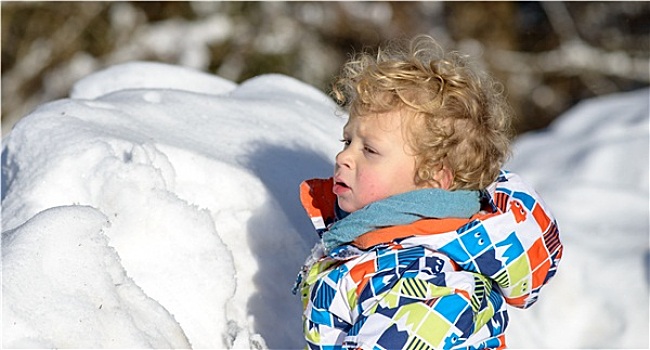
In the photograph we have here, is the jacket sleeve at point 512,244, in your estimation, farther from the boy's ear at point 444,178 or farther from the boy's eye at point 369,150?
the boy's eye at point 369,150

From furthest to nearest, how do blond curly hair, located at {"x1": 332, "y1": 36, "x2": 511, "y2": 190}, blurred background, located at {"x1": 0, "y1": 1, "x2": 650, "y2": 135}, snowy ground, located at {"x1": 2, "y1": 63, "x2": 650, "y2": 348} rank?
blurred background, located at {"x1": 0, "y1": 1, "x2": 650, "y2": 135}, blond curly hair, located at {"x1": 332, "y1": 36, "x2": 511, "y2": 190}, snowy ground, located at {"x1": 2, "y1": 63, "x2": 650, "y2": 348}

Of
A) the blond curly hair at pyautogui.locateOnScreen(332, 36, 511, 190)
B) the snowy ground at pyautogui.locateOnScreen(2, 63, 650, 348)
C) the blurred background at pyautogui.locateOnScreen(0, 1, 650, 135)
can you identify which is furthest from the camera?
the blurred background at pyautogui.locateOnScreen(0, 1, 650, 135)

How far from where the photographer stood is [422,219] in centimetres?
173

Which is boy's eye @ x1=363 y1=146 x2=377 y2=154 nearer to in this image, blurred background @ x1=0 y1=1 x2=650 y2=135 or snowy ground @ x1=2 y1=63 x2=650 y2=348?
snowy ground @ x1=2 y1=63 x2=650 y2=348

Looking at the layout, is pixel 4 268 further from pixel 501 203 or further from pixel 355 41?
pixel 355 41

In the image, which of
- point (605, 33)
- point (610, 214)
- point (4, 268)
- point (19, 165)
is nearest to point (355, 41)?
point (605, 33)

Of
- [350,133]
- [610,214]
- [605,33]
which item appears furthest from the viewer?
[605,33]

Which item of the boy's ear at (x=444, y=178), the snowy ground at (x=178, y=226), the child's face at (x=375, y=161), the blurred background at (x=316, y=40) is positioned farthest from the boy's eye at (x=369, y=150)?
the blurred background at (x=316, y=40)

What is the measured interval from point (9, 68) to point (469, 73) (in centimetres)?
480

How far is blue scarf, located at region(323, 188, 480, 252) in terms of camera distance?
5.62 ft

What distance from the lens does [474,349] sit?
1.72 meters

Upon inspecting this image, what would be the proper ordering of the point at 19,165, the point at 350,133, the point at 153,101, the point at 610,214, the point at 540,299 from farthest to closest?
the point at 610,214 → the point at 540,299 → the point at 153,101 → the point at 19,165 → the point at 350,133

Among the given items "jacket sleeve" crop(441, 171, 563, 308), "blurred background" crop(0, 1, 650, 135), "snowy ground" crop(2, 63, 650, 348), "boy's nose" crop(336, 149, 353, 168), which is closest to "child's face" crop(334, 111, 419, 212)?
"boy's nose" crop(336, 149, 353, 168)

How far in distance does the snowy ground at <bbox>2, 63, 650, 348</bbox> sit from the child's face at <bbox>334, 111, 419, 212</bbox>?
0.31 metres
